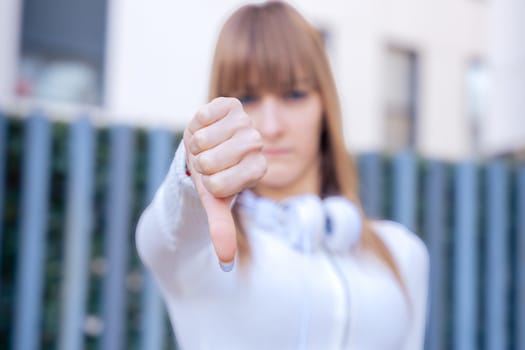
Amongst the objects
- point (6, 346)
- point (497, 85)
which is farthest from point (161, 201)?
point (497, 85)

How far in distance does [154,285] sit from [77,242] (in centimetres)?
42

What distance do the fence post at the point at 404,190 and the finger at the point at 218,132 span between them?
2830 mm

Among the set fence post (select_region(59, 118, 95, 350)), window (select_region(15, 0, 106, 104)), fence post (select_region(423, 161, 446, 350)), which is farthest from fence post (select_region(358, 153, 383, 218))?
window (select_region(15, 0, 106, 104))

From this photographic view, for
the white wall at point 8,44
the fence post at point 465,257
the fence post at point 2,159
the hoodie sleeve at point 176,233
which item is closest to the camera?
the hoodie sleeve at point 176,233

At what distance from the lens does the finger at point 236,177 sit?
845 millimetres

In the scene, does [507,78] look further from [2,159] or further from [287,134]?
[287,134]

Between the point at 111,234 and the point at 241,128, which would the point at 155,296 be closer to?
the point at 111,234

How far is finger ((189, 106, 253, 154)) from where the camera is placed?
859mm

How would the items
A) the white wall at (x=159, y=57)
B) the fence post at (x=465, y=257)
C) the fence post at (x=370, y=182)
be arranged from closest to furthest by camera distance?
the fence post at (x=370, y=182) → the fence post at (x=465, y=257) → the white wall at (x=159, y=57)

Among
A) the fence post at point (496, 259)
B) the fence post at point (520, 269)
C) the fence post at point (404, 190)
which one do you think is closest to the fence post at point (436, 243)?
the fence post at point (404, 190)

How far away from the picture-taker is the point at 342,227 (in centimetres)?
152

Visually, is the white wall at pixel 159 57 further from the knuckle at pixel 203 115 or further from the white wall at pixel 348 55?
the knuckle at pixel 203 115

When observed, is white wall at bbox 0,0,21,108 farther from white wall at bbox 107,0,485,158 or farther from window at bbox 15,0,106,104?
white wall at bbox 107,0,485,158

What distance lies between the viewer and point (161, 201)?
1.15 meters
